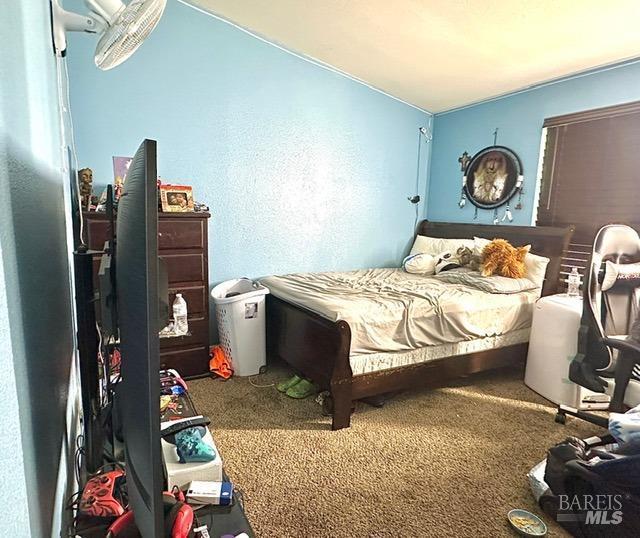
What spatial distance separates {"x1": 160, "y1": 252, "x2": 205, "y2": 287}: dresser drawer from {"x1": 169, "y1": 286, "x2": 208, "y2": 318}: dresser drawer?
2.5 inches

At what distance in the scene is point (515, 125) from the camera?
3348 mm

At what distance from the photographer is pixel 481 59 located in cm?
286

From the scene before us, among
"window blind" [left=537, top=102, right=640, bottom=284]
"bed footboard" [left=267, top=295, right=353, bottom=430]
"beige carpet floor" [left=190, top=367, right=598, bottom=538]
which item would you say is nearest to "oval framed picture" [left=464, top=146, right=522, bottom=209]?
"window blind" [left=537, top=102, right=640, bottom=284]

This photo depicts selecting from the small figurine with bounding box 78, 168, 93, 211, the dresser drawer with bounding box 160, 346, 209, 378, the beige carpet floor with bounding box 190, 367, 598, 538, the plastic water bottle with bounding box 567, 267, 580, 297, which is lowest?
the beige carpet floor with bounding box 190, 367, 598, 538

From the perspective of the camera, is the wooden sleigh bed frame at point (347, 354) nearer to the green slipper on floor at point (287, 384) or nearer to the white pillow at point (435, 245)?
the green slipper on floor at point (287, 384)

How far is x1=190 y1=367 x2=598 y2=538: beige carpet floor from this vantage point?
4.95 ft

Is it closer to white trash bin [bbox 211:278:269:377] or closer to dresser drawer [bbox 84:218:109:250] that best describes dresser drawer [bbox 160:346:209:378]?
white trash bin [bbox 211:278:269:377]

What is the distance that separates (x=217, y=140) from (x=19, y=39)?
245 centimetres

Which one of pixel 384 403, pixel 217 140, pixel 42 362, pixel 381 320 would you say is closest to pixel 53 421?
pixel 42 362

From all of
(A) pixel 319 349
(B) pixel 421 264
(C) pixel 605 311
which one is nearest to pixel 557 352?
(C) pixel 605 311

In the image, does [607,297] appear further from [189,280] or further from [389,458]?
[189,280]

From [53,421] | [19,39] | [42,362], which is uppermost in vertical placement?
[19,39]

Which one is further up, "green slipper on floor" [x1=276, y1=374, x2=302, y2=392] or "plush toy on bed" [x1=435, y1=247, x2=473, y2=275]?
"plush toy on bed" [x1=435, y1=247, x2=473, y2=275]

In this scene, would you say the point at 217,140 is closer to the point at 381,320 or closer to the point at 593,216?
the point at 381,320
